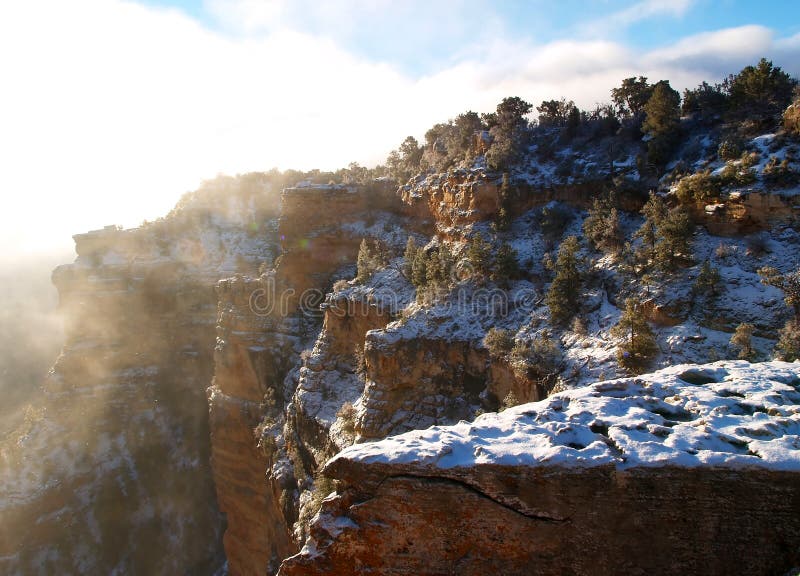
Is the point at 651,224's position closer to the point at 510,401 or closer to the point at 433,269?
the point at 433,269

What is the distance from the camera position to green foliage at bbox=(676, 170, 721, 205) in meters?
17.5

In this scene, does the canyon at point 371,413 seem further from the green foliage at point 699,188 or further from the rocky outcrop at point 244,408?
the green foliage at point 699,188

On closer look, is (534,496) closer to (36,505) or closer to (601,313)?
(601,313)

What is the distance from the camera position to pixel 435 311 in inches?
778

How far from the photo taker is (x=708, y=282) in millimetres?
15086

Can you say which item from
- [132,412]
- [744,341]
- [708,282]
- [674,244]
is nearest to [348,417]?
[674,244]

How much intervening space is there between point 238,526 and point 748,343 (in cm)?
2487

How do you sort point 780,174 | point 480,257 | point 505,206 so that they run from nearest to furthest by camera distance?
point 780,174, point 480,257, point 505,206

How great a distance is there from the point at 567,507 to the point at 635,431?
5.50 ft

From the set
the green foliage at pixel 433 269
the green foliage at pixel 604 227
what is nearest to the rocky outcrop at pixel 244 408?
the green foliage at pixel 433 269

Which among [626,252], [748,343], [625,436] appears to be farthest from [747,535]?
[626,252]

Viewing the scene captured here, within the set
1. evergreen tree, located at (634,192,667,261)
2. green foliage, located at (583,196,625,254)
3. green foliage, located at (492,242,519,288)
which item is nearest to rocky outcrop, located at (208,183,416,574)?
green foliage, located at (492,242,519,288)

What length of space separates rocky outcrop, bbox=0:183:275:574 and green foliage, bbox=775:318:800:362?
33374 mm

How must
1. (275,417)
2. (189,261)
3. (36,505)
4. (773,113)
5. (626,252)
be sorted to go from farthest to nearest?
1. (189,261)
2. (36,505)
3. (275,417)
4. (773,113)
5. (626,252)
